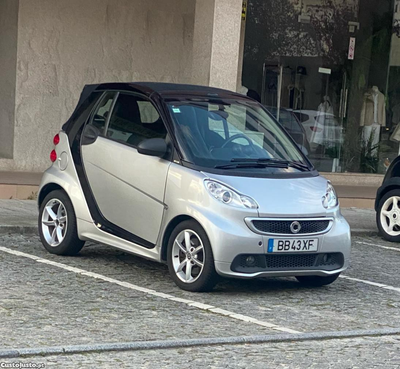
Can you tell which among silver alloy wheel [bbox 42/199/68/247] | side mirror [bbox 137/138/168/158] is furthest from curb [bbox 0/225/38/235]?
side mirror [bbox 137/138/168/158]

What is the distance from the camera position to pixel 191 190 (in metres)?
7.70

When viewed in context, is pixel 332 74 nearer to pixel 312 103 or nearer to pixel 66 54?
pixel 312 103

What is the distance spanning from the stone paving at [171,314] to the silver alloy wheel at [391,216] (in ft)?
8.20

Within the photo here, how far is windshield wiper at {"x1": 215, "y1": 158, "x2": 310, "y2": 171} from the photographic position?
7.96m

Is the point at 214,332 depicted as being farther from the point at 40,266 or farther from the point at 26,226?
the point at 26,226

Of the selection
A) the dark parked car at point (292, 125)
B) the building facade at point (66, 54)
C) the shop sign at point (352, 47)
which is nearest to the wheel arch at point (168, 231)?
the building facade at point (66, 54)

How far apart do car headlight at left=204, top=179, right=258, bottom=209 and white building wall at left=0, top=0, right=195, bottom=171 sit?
28.2ft

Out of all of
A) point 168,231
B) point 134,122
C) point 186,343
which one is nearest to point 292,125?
point 134,122

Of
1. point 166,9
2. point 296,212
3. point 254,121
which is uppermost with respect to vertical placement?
point 166,9

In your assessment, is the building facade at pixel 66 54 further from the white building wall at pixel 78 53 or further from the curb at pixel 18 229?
the curb at pixel 18 229

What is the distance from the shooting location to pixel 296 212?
770 centimetres

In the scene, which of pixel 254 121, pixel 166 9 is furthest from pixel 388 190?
pixel 166 9

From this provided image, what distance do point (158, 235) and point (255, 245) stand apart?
905 mm

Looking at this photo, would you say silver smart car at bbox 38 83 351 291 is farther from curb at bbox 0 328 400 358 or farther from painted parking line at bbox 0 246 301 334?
curb at bbox 0 328 400 358
